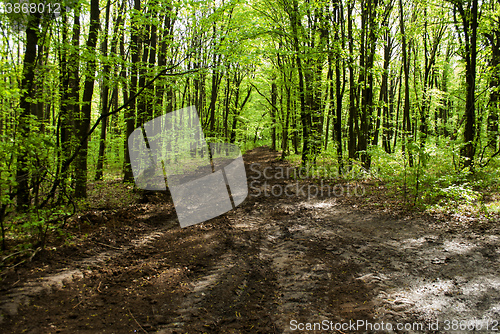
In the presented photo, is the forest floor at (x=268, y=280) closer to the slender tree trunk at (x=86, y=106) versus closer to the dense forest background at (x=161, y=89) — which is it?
the dense forest background at (x=161, y=89)

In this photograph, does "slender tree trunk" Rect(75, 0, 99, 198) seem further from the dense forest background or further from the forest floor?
the forest floor

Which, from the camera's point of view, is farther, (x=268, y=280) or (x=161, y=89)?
(x=161, y=89)

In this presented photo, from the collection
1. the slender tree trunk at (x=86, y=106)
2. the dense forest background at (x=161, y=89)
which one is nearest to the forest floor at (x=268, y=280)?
the dense forest background at (x=161, y=89)

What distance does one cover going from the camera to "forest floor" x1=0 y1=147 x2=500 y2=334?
2939 millimetres

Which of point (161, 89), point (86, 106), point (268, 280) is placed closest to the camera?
point (268, 280)

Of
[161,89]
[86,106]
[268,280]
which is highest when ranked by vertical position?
[161,89]

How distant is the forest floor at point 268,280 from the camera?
2939mm

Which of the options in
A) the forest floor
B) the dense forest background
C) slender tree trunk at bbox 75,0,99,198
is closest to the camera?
the forest floor

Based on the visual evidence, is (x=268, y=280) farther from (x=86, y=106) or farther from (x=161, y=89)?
(x=161, y=89)

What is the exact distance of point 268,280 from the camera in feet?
13.0

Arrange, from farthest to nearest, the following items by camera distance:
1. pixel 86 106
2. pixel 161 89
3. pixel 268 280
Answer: pixel 161 89 → pixel 86 106 → pixel 268 280

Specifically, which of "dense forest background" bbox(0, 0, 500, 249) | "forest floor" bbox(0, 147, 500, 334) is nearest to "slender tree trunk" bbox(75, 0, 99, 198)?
"dense forest background" bbox(0, 0, 500, 249)

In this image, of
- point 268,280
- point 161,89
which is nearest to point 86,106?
point 161,89

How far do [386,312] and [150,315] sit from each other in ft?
9.80
